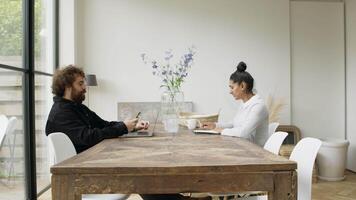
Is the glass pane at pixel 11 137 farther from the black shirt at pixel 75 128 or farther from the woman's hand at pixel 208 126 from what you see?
the woman's hand at pixel 208 126

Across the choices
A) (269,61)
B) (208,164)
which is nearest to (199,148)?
(208,164)

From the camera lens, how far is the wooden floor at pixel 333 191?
10.2 feet

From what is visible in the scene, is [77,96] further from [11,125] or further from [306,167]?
[306,167]

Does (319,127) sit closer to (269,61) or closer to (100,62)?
(269,61)

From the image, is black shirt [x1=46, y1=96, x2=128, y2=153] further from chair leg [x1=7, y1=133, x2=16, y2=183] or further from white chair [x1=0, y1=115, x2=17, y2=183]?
chair leg [x1=7, y1=133, x2=16, y2=183]

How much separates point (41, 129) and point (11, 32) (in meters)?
1.25

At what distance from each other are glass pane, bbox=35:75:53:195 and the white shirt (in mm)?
2251

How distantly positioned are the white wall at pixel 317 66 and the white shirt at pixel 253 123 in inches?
96.3

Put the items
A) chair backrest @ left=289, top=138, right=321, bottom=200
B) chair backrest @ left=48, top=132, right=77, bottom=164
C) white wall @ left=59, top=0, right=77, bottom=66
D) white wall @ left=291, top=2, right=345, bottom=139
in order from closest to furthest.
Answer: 1. chair backrest @ left=289, top=138, right=321, bottom=200
2. chair backrest @ left=48, top=132, right=77, bottom=164
3. white wall @ left=59, top=0, right=77, bottom=66
4. white wall @ left=291, top=2, right=345, bottom=139

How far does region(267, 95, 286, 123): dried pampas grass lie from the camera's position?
4.21 metres

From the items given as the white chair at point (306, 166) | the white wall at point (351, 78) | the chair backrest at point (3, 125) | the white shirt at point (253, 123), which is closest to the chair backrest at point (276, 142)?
the white shirt at point (253, 123)

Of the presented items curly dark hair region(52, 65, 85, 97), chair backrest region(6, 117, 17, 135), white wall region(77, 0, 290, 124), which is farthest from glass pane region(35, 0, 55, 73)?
curly dark hair region(52, 65, 85, 97)

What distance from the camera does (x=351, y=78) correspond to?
418 centimetres

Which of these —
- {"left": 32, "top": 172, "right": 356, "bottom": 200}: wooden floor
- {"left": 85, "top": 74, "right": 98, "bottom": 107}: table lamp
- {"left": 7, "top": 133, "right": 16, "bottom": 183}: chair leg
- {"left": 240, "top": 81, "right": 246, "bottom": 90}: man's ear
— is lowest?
{"left": 32, "top": 172, "right": 356, "bottom": 200}: wooden floor
